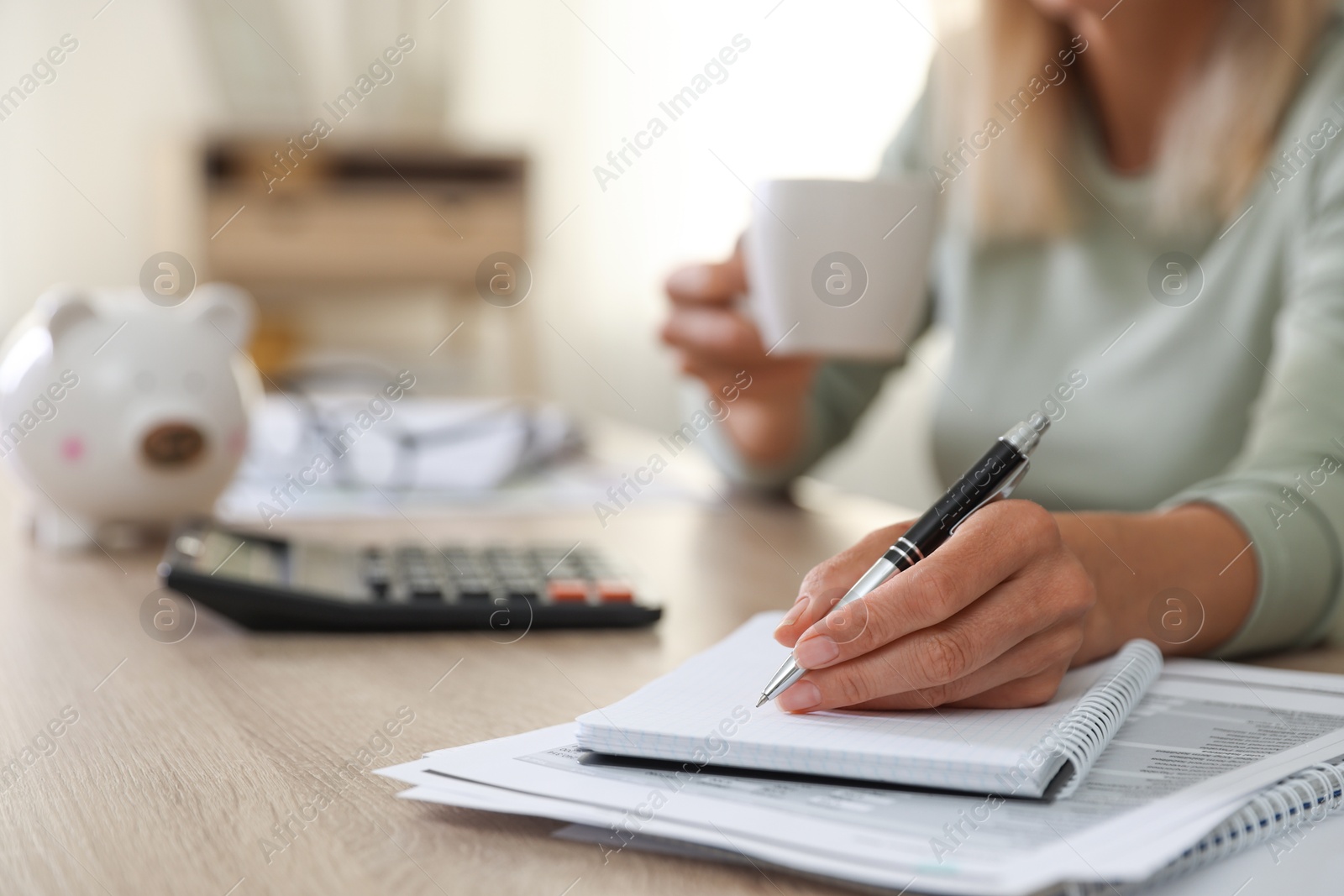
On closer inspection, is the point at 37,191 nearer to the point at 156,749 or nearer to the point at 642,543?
the point at 642,543

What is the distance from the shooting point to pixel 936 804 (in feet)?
1.20

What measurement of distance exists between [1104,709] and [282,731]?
0.32 m

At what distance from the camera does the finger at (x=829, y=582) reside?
1.51 feet

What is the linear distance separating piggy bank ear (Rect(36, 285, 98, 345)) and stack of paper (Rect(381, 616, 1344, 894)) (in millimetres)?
569

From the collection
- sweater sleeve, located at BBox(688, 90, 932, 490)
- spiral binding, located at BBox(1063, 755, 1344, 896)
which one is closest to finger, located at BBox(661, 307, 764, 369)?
Result: sweater sleeve, located at BBox(688, 90, 932, 490)

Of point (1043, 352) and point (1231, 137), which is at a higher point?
point (1231, 137)

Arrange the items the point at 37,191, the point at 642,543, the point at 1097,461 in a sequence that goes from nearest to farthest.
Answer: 1. the point at 642,543
2. the point at 1097,461
3. the point at 37,191

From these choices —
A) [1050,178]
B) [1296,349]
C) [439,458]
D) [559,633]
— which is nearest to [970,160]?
[1050,178]

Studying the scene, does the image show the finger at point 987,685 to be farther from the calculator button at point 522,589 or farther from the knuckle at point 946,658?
the calculator button at point 522,589

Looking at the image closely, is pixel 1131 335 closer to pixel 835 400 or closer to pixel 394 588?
pixel 835 400

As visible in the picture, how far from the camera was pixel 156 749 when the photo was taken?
449mm

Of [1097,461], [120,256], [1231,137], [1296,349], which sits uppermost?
[1231,137]

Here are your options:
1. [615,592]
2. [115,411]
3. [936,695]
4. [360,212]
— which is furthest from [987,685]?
[360,212]

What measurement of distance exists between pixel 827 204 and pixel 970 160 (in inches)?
20.2
